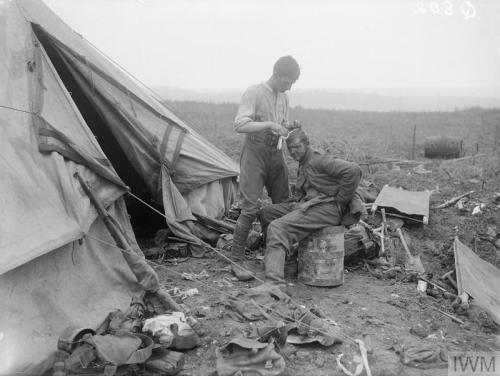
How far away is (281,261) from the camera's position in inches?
176

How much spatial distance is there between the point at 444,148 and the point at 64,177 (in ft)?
35.5

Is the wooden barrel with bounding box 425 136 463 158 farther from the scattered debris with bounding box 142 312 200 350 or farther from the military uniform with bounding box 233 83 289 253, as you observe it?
the scattered debris with bounding box 142 312 200 350

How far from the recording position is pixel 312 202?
461cm

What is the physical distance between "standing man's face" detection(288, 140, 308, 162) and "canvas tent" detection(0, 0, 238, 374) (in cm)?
141

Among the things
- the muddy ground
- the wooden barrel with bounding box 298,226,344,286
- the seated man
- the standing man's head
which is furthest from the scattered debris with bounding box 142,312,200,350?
the standing man's head

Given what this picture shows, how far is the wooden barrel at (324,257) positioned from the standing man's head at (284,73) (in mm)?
1547

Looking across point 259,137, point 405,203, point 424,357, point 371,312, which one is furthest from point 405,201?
point 424,357

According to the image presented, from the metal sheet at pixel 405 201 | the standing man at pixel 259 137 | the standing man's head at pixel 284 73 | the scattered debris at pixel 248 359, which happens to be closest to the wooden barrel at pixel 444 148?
the metal sheet at pixel 405 201

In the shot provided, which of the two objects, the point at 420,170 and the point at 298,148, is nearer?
the point at 298,148

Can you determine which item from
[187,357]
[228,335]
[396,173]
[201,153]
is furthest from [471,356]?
[396,173]

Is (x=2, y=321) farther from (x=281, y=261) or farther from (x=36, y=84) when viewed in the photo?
(x=281, y=261)

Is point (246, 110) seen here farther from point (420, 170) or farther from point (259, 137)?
point (420, 170)

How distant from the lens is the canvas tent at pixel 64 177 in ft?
10.6

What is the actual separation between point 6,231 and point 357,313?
2855 millimetres
